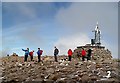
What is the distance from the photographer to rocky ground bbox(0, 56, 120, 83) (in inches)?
1051

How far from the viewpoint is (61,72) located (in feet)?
96.8

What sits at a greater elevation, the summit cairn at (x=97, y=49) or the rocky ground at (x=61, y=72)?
the summit cairn at (x=97, y=49)

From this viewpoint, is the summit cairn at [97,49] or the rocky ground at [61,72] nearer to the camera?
the rocky ground at [61,72]

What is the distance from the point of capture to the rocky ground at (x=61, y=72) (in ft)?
87.6

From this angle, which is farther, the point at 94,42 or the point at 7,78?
the point at 94,42

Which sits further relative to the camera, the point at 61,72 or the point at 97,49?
the point at 97,49

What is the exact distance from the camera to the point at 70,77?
90.0 ft

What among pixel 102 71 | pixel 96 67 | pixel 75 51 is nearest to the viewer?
pixel 102 71

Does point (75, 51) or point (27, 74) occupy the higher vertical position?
point (75, 51)

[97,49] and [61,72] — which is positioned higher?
[97,49]

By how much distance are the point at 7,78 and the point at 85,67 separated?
7746 millimetres

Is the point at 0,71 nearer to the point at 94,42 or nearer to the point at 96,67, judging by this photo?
the point at 96,67

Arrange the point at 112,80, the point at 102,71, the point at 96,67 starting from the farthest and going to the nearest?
the point at 96,67, the point at 102,71, the point at 112,80

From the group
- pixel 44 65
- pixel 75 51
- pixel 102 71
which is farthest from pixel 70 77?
pixel 75 51
